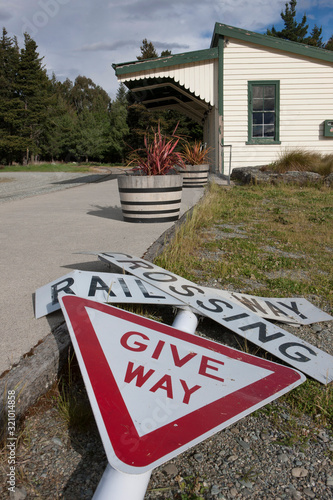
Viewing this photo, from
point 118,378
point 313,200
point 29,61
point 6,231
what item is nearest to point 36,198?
point 6,231

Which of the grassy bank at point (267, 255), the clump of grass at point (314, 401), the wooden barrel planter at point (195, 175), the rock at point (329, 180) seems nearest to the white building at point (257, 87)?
the rock at point (329, 180)

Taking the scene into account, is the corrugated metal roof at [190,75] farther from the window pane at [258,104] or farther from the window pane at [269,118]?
the window pane at [269,118]

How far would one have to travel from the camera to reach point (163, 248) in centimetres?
428

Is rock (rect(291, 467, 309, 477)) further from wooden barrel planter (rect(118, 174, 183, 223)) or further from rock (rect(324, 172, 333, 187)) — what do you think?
rock (rect(324, 172, 333, 187))

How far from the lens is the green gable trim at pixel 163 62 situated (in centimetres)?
1262

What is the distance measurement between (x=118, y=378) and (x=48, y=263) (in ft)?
7.06

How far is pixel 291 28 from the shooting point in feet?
149

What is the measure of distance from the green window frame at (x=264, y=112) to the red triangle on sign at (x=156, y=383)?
39.9ft

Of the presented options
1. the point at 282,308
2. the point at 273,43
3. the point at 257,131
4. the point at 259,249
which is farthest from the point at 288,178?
the point at 282,308

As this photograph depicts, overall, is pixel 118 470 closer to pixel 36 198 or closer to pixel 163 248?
pixel 163 248

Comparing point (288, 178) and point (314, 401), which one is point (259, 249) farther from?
point (288, 178)

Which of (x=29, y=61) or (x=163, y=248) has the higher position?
(x=29, y=61)

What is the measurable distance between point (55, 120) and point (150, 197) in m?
44.1

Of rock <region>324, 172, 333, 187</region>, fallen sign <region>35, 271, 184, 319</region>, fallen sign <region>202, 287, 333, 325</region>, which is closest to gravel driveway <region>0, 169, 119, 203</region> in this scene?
fallen sign <region>35, 271, 184, 319</region>
